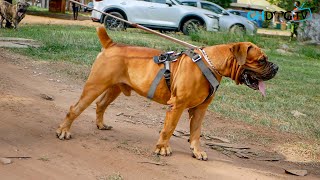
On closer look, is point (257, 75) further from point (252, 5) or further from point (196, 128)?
point (252, 5)

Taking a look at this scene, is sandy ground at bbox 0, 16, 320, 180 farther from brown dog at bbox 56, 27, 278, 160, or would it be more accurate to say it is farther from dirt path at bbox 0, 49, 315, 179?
brown dog at bbox 56, 27, 278, 160

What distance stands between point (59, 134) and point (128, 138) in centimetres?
85

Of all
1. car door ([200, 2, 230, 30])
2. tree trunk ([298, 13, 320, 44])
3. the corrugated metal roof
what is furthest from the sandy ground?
the corrugated metal roof

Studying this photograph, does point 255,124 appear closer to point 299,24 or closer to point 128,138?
point 128,138

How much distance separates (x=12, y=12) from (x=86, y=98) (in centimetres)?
1517

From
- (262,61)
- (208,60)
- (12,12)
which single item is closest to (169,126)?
(208,60)

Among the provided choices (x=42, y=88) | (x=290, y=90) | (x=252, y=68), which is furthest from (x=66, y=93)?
(x=290, y=90)

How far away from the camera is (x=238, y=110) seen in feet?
31.0

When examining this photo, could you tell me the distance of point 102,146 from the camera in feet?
20.0

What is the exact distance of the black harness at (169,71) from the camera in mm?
5785

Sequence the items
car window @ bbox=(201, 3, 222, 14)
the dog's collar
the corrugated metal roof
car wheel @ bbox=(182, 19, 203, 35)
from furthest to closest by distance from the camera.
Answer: the corrugated metal roof → car window @ bbox=(201, 3, 222, 14) → car wheel @ bbox=(182, 19, 203, 35) → the dog's collar

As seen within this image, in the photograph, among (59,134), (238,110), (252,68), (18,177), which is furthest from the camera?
(238,110)

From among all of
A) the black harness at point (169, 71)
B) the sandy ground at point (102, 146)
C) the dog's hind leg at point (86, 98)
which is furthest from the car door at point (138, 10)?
the black harness at point (169, 71)

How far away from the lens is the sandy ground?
17.3 feet
